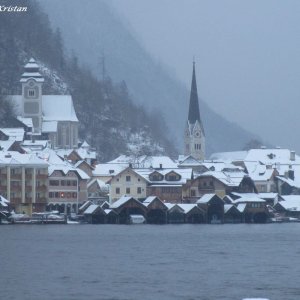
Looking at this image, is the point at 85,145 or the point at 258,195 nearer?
the point at 258,195

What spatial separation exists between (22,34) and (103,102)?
1099 cm

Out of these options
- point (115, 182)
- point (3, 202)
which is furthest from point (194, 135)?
point (3, 202)

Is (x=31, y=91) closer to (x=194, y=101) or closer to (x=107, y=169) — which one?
(x=107, y=169)

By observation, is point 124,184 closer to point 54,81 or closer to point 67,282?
point 54,81

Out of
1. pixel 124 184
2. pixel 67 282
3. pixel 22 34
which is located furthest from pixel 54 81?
pixel 67 282

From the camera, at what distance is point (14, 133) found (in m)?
120

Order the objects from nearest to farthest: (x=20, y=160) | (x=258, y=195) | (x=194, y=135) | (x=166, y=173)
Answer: (x=20, y=160) < (x=166, y=173) < (x=258, y=195) < (x=194, y=135)

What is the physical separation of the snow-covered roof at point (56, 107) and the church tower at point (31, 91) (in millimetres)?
760

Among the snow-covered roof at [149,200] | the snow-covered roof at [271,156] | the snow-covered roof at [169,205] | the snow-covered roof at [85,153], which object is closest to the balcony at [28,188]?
the snow-covered roof at [149,200]

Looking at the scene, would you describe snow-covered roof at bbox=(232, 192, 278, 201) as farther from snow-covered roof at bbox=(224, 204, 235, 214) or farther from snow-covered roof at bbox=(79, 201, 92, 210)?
snow-covered roof at bbox=(79, 201, 92, 210)

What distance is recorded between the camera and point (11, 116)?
5108 inches

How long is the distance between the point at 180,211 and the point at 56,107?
37.7 metres

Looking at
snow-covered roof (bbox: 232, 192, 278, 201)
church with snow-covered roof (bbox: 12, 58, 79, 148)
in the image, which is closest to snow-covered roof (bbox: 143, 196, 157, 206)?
snow-covered roof (bbox: 232, 192, 278, 201)

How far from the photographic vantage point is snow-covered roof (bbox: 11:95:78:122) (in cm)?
13412
